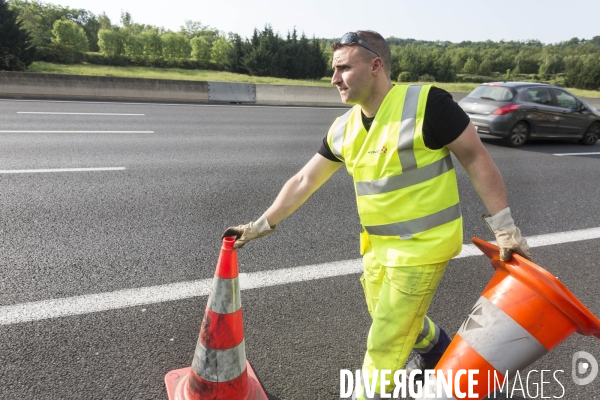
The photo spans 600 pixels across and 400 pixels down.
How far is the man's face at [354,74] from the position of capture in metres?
2.07

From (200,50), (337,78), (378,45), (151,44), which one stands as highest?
(151,44)

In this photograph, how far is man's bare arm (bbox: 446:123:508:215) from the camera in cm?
201

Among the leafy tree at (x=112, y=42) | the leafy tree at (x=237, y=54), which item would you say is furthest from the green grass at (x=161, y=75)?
the leafy tree at (x=112, y=42)

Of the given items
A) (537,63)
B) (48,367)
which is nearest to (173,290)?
(48,367)

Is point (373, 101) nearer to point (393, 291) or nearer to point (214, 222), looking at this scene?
point (393, 291)

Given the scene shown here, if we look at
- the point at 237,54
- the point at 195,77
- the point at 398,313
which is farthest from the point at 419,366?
the point at 237,54

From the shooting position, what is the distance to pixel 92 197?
5.42 meters

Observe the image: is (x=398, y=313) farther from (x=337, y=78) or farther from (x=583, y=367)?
(x=583, y=367)

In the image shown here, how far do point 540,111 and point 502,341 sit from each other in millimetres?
10327

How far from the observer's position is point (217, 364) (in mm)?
2311

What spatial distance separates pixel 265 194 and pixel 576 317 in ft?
14.9

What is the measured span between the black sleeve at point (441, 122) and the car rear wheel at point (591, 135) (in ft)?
38.1

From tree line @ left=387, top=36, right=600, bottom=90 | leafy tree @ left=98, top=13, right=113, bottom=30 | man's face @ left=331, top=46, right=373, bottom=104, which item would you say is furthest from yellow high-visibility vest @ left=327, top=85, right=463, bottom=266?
leafy tree @ left=98, top=13, right=113, bottom=30

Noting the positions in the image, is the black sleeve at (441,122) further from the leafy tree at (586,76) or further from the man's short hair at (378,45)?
the leafy tree at (586,76)
